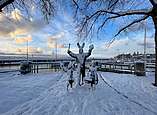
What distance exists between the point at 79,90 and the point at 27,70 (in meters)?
Result: 12.5

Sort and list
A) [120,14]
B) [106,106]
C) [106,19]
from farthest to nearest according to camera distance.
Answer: [106,19] → [120,14] → [106,106]

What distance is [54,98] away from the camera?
11289 mm

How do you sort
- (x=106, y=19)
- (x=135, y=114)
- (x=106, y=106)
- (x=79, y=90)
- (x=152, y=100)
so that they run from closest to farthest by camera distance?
(x=135, y=114), (x=106, y=106), (x=152, y=100), (x=79, y=90), (x=106, y=19)

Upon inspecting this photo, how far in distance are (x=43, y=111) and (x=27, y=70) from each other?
16760 mm

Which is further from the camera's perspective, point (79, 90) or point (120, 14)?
point (120, 14)

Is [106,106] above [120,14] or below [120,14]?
below

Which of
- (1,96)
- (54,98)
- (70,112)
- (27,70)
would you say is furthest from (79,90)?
(27,70)

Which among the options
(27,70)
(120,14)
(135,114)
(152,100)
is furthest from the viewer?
(27,70)

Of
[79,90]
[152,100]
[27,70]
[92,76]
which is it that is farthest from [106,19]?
[27,70]

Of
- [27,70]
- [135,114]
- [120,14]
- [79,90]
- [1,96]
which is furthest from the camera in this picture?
[27,70]

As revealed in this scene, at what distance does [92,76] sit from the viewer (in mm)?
14500

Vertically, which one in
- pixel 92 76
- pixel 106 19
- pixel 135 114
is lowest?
pixel 135 114

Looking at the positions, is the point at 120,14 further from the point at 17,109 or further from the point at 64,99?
the point at 17,109

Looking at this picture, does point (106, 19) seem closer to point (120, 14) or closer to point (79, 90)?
point (120, 14)
